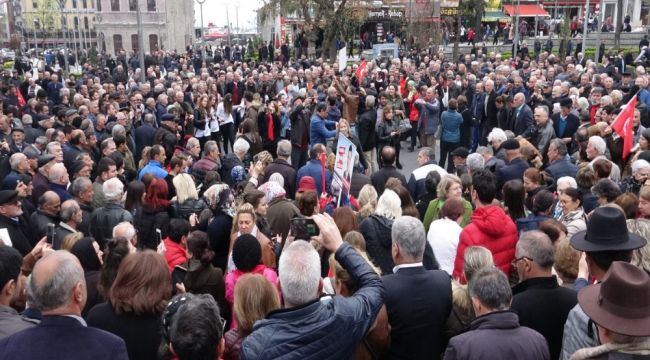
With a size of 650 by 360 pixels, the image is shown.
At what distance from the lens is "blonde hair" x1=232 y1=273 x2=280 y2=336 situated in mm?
3539

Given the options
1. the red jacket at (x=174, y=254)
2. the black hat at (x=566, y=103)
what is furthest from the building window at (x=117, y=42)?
the red jacket at (x=174, y=254)

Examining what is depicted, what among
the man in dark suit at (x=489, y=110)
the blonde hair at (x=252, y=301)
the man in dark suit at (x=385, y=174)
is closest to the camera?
the blonde hair at (x=252, y=301)

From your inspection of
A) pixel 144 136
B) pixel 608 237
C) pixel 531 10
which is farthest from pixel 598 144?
pixel 531 10

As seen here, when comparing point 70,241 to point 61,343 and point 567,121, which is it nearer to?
point 61,343

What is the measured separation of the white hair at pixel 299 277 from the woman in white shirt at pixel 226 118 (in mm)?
11631

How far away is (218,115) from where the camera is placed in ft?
47.5

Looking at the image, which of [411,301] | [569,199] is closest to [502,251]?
[569,199]

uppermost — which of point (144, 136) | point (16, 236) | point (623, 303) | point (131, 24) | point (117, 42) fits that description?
point (131, 24)

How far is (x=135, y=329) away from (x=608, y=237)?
9.23ft

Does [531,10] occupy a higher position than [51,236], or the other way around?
[531,10]

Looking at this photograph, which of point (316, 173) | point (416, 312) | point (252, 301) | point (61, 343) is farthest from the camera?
point (316, 173)

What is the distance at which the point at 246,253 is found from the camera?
14.7 ft

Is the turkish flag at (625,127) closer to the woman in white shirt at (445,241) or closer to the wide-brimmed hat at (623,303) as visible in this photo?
the woman in white shirt at (445,241)

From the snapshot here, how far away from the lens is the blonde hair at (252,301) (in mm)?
A: 3539
